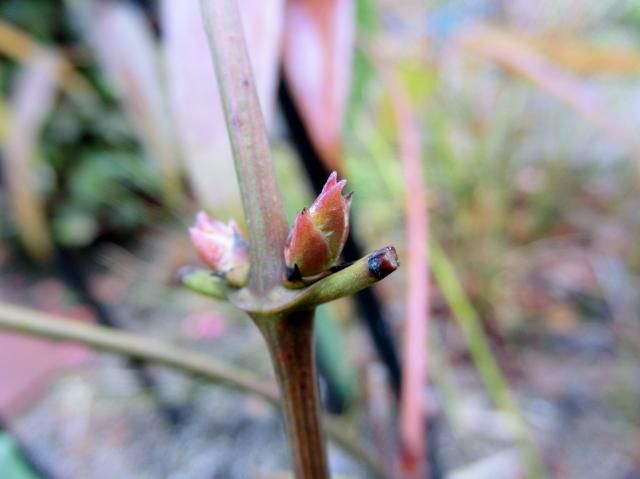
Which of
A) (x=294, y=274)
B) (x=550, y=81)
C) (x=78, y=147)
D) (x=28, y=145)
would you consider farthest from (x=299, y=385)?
(x=78, y=147)

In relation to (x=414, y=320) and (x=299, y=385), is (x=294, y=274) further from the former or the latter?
(x=414, y=320)

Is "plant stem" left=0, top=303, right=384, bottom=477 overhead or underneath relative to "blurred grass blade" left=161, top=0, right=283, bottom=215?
underneath

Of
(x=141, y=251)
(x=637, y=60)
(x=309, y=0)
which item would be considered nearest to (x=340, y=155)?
(x=309, y=0)

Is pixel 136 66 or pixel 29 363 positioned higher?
pixel 29 363

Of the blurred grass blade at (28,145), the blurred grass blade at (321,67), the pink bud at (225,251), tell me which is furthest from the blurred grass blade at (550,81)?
the blurred grass blade at (28,145)

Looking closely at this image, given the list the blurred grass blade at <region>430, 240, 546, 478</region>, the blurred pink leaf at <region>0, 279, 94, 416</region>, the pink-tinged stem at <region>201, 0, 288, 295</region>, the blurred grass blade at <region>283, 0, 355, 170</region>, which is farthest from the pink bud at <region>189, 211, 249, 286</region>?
the blurred pink leaf at <region>0, 279, 94, 416</region>

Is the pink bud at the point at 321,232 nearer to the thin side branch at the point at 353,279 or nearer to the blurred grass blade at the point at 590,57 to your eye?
the thin side branch at the point at 353,279

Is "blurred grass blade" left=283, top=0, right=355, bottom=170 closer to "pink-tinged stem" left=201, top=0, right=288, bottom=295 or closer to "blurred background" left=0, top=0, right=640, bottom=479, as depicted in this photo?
"blurred background" left=0, top=0, right=640, bottom=479

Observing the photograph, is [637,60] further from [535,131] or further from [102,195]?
[102,195]
